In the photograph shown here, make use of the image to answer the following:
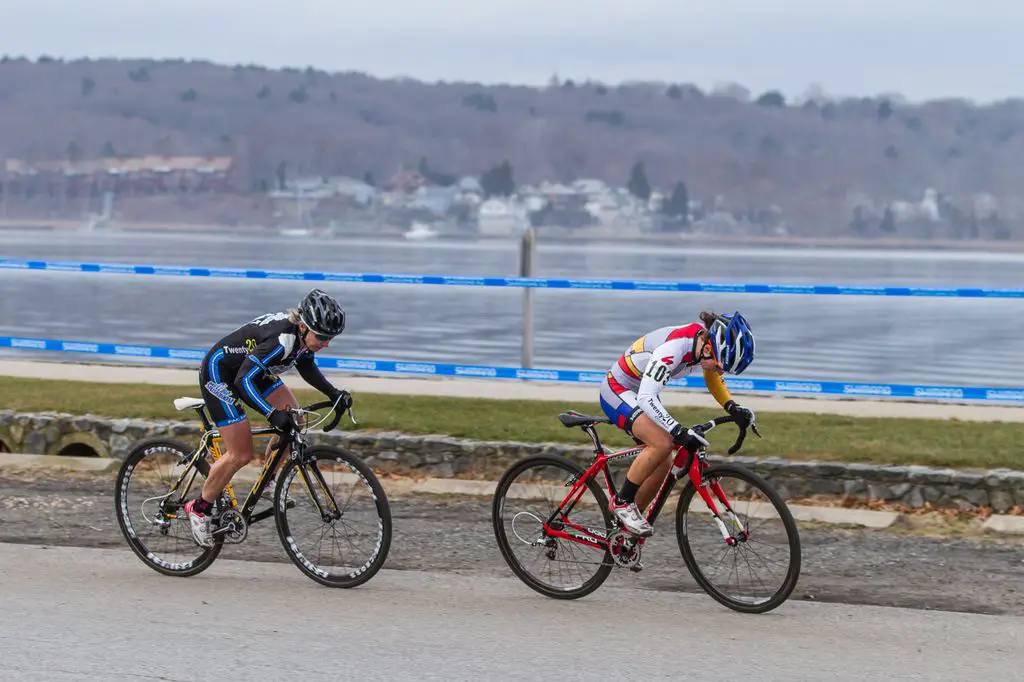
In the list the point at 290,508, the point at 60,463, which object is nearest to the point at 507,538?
the point at 290,508

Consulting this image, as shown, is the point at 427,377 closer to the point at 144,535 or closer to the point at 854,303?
the point at 144,535

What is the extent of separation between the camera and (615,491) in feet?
26.1

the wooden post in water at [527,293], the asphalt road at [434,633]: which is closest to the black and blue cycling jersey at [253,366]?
the asphalt road at [434,633]

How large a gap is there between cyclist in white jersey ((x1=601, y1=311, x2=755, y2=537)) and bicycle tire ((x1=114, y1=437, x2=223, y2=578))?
239 cm

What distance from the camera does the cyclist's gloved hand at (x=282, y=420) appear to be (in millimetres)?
7922

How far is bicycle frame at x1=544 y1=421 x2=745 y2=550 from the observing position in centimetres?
770

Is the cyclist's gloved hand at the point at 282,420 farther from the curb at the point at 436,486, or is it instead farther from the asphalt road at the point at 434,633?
the curb at the point at 436,486

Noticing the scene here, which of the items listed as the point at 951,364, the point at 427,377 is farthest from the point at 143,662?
the point at 951,364

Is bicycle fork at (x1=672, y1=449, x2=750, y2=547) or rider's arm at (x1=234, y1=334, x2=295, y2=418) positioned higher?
rider's arm at (x1=234, y1=334, x2=295, y2=418)

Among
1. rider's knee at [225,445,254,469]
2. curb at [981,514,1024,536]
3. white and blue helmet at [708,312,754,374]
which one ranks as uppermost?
white and blue helmet at [708,312,754,374]

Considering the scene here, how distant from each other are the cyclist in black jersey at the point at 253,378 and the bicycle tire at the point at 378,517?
22cm

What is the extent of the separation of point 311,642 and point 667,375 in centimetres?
231

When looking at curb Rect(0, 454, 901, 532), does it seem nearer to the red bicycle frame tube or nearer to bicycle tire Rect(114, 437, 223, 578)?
bicycle tire Rect(114, 437, 223, 578)

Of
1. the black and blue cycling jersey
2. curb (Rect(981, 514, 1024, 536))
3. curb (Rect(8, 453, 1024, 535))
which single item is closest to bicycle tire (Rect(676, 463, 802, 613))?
curb (Rect(8, 453, 1024, 535))
